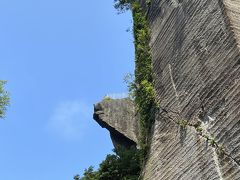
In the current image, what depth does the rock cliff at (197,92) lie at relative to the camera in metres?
7.34

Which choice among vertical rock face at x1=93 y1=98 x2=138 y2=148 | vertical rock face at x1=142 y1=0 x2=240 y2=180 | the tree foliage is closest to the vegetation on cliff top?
the tree foliage

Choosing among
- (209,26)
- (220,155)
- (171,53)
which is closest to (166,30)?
(171,53)

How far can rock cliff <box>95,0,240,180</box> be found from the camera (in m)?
7.34

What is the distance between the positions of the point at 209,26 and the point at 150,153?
10.6ft

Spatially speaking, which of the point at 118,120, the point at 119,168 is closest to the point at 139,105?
the point at 119,168

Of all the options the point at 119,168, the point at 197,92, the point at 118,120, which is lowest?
the point at 197,92

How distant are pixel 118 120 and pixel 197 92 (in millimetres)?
9080

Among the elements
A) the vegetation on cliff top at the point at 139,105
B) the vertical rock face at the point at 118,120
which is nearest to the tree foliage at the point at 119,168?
the vegetation on cliff top at the point at 139,105

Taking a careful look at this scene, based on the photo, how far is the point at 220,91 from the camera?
7719mm

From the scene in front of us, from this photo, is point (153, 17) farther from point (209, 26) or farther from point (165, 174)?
point (165, 174)

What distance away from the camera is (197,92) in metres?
A: 8.48

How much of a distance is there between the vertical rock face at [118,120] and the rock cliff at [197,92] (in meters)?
6.01

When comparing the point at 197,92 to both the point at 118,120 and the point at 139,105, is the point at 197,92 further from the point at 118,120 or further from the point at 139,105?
the point at 118,120

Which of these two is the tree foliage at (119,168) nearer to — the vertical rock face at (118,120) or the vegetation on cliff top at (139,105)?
the vegetation on cliff top at (139,105)
